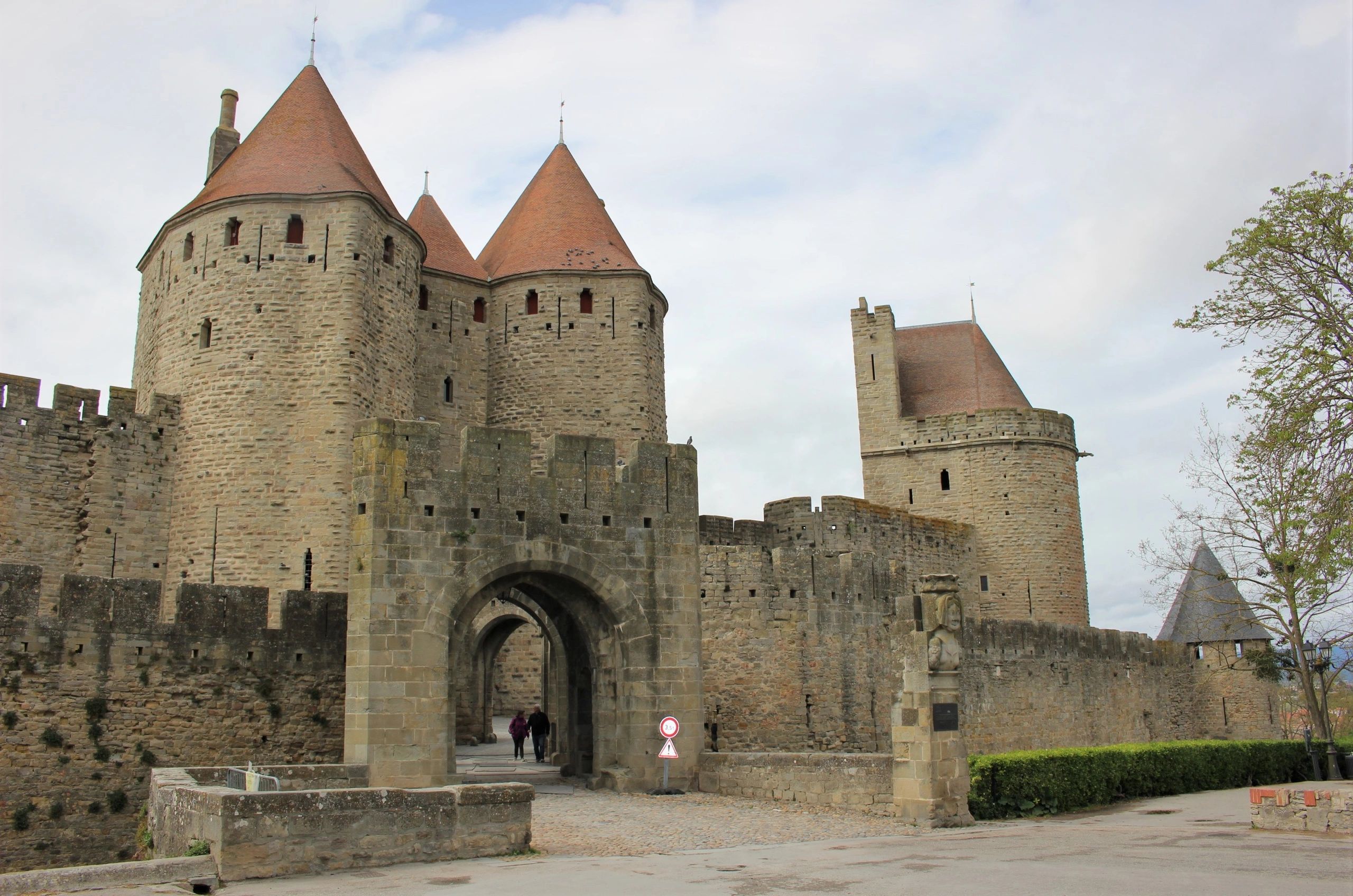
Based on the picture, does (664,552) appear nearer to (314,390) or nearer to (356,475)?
(356,475)

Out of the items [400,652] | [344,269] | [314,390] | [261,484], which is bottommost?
[400,652]

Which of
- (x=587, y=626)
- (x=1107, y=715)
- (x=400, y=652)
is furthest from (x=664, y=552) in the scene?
(x=1107, y=715)

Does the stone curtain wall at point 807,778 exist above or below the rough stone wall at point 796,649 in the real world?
below

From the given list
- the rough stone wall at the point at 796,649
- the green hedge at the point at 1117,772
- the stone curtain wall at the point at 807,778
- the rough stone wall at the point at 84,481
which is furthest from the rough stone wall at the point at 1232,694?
the rough stone wall at the point at 84,481

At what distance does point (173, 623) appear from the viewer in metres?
14.7

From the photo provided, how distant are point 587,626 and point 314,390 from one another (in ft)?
29.1

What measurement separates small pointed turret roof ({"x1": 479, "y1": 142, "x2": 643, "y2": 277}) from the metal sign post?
49.3ft

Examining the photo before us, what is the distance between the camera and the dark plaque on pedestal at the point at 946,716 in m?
12.3

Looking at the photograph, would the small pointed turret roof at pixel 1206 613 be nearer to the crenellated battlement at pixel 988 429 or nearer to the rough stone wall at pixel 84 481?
the crenellated battlement at pixel 988 429

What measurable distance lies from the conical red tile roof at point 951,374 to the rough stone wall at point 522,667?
1499 cm

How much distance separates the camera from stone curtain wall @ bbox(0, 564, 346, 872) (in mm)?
13500

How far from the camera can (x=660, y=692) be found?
14828 mm

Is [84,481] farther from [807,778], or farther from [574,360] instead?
[807,778]

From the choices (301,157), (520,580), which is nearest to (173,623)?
(520,580)
